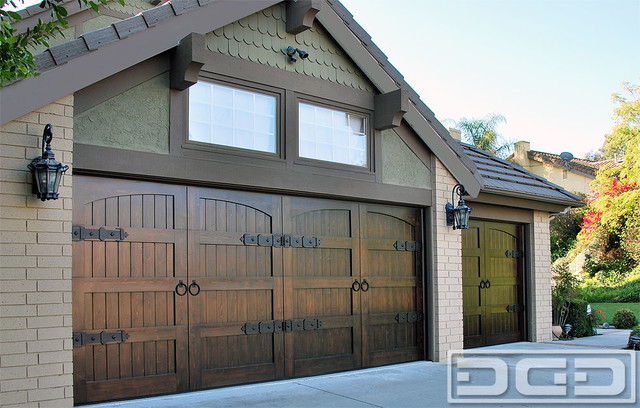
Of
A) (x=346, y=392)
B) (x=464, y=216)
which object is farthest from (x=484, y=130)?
(x=346, y=392)

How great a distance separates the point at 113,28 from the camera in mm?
6266

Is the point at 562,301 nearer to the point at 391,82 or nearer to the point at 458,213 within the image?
the point at 458,213

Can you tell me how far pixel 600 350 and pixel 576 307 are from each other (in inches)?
87.7

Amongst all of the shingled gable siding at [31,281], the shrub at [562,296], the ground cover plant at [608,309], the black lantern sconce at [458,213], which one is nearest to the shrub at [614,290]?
the ground cover plant at [608,309]

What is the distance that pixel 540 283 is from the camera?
478 inches

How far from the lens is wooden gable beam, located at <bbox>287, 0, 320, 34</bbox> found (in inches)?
314

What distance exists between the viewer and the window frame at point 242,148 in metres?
7.21

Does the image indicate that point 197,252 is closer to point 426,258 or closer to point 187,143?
point 187,143

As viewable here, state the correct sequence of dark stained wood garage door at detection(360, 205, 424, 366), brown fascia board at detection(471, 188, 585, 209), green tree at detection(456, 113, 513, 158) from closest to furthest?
dark stained wood garage door at detection(360, 205, 424, 366) < brown fascia board at detection(471, 188, 585, 209) < green tree at detection(456, 113, 513, 158)

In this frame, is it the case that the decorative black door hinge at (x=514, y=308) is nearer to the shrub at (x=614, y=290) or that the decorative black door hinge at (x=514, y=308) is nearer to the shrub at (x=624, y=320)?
the shrub at (x=624, y=320)

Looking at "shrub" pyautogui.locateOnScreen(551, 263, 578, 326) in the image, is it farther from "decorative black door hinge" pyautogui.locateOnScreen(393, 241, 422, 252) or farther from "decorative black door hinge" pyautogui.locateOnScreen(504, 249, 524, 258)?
"decorative black door hinge" pyautogui.locateOnScreen(393, 241, 422, 252)

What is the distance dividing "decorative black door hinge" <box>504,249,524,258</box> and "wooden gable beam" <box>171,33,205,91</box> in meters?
7.40

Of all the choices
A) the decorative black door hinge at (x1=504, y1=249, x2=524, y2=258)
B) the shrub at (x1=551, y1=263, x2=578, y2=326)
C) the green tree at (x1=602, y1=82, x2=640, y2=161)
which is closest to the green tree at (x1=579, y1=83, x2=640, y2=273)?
the green tree at (x1=602, y1=82, x2=640, y2=161)

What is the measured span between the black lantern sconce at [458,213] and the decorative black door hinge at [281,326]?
9.33 feet
